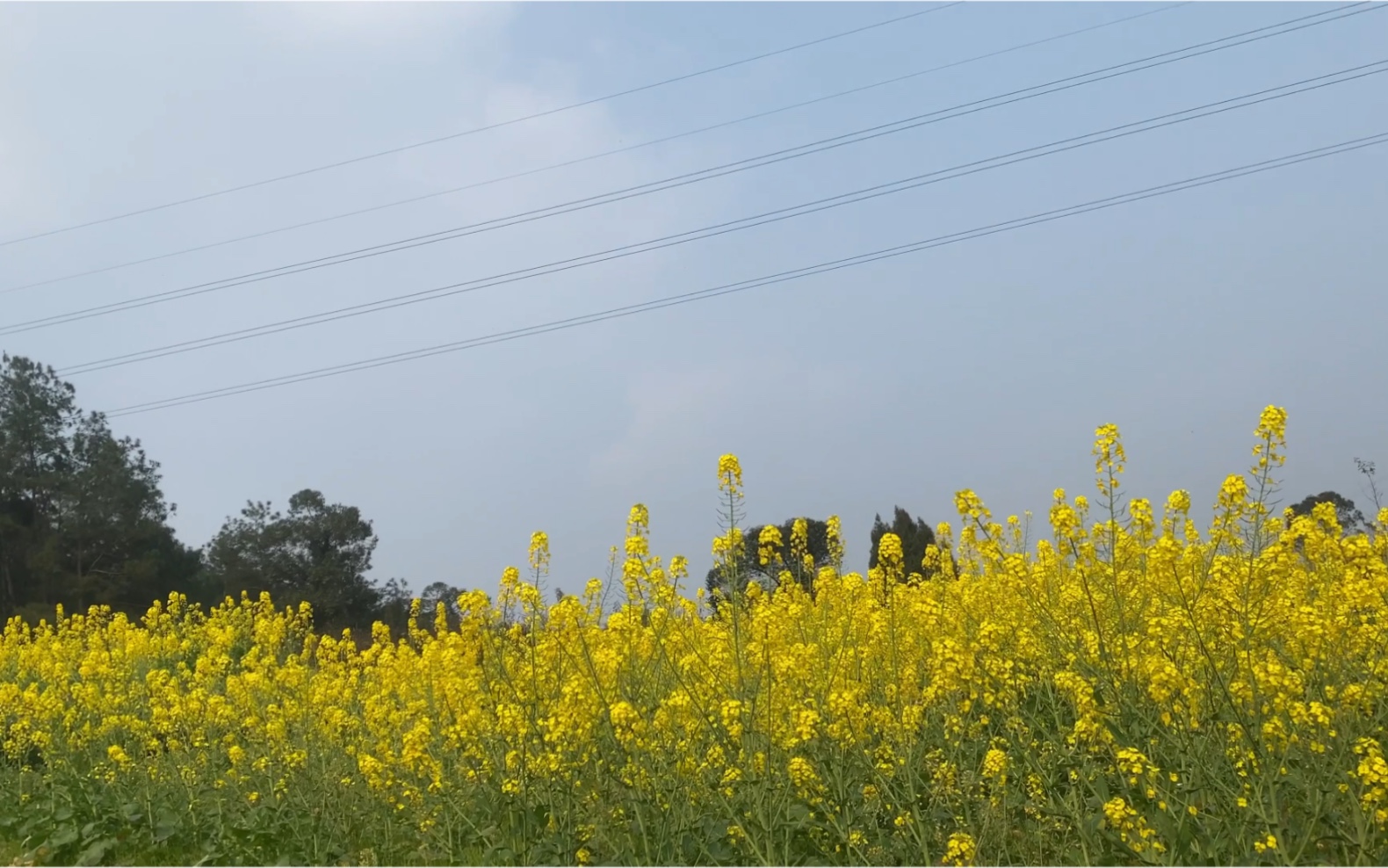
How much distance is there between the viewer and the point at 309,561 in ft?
85.8

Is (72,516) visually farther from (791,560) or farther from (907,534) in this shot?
(791,560)

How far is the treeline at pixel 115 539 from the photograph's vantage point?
25.4m

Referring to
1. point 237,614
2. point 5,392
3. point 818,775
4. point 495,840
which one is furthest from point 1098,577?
point 5,392

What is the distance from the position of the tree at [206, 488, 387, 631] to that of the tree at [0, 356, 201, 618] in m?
1.99

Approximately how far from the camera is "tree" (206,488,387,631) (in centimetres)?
2488

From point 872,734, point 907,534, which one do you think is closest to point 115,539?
point 907,534

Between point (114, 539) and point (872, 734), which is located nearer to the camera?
point (872, 734)

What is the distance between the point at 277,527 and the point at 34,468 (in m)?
6.46

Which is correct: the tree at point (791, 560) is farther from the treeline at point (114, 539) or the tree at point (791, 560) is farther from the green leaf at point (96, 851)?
the treeline at point (114, 539)

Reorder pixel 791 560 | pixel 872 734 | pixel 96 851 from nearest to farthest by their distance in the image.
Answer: pixel 872 734 → pixel 96 851 → pixel 791 560

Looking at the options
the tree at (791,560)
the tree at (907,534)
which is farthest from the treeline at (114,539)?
the tree at (791,560)

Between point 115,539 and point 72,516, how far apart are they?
47.7 inches

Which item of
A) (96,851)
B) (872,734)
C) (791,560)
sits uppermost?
(791,560)

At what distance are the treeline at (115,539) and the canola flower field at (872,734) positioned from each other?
19471 millimetres
